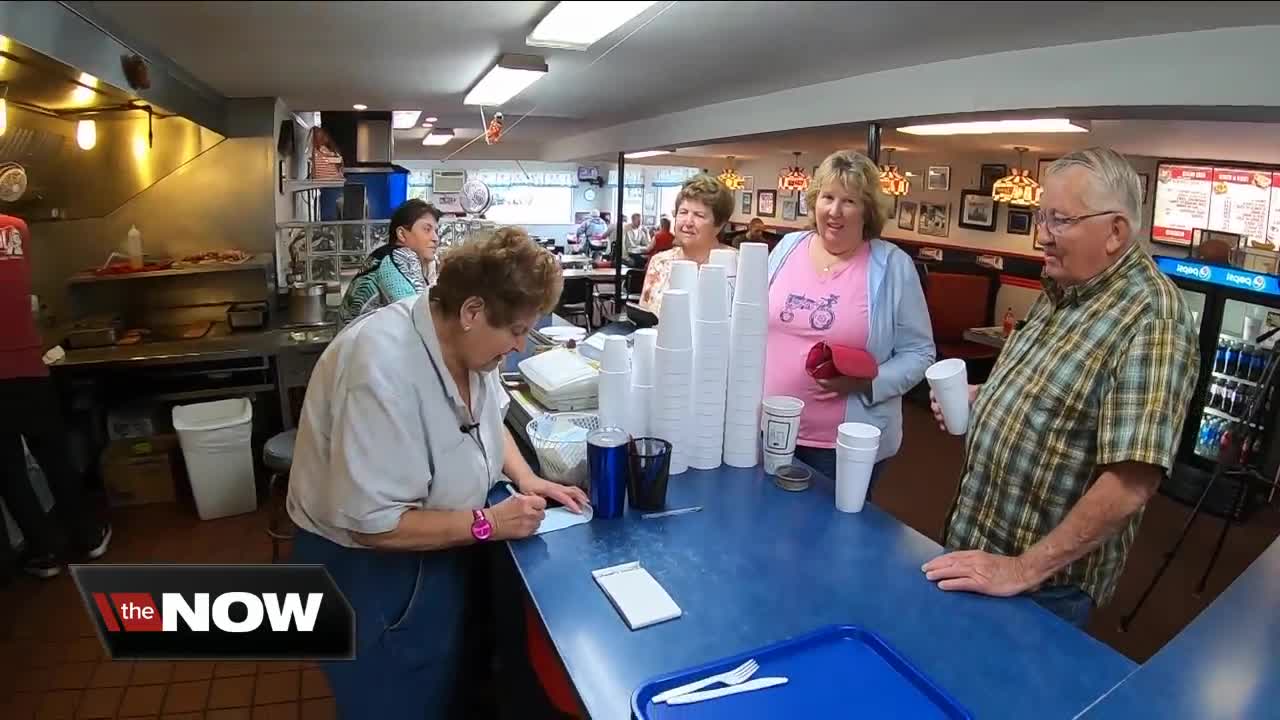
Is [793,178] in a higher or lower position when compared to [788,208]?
higher

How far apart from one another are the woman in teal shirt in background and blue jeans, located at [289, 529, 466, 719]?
1460 millimetres

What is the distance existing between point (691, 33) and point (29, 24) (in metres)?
0.57

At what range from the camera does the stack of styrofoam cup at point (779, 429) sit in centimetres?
181

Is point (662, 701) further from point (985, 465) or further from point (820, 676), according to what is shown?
point (985, 465)

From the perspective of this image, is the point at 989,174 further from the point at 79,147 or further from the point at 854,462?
the point at 79,147

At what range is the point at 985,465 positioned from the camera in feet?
5.23

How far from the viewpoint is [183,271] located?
3.87m

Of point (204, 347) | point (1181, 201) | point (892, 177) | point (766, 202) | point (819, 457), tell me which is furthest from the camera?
point (892, 177)

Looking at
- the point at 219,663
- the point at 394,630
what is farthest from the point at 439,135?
the point at 219,663

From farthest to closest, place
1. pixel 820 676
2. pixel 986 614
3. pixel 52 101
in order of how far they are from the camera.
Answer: pixel 52 101, pixel 986 614, pixel 820 676

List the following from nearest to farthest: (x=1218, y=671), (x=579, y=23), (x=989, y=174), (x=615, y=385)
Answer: (x=579, y=23) → (x=1218, y=671) → (x=615, y=385) → (x=989, y=174)

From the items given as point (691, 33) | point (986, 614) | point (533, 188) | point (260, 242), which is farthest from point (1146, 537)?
point (533, 188)

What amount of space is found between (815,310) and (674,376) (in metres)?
0.64

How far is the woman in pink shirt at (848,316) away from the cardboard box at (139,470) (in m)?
3.24
